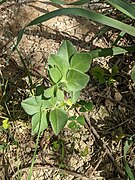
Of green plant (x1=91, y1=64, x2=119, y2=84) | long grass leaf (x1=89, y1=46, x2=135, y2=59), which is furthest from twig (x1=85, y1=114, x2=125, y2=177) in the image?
long grass leaf (x1=89, y1=46, x2=135, y2=59)

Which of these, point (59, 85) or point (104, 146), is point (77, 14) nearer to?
point (59, 85)

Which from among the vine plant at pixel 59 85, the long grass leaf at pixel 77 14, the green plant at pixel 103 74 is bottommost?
the vine plant at pixel 59 85

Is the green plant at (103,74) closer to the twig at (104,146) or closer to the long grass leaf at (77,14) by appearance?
the twig at (104,146)

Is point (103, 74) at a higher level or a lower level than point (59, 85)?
higher

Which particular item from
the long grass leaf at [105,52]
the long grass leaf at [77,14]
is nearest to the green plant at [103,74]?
the long grass leaf at [105,52]

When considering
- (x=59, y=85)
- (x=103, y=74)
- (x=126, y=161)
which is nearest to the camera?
(x=59, y=85)

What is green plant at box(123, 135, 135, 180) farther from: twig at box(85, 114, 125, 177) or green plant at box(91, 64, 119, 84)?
green plant at box(91, 64, 119, 84)

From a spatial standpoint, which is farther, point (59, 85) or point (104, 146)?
point (104, 146)

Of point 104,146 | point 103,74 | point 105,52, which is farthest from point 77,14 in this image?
point 104,146

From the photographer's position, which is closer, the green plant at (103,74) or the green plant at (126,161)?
the green plant at (126,161)

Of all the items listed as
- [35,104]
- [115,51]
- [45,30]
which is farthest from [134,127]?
[45,30]
